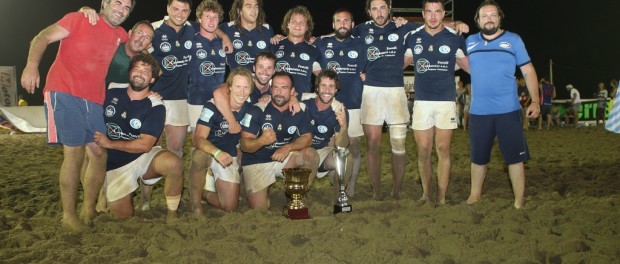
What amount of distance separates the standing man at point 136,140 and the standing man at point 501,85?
2.86 meters

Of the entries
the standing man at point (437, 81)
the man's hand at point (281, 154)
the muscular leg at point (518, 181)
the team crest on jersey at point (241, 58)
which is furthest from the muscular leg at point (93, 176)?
the muscular leg at point (518, 181)

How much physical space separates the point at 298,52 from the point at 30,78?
9.09 feet

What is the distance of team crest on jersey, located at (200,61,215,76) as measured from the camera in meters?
5.89

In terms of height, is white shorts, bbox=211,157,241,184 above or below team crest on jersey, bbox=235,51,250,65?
below

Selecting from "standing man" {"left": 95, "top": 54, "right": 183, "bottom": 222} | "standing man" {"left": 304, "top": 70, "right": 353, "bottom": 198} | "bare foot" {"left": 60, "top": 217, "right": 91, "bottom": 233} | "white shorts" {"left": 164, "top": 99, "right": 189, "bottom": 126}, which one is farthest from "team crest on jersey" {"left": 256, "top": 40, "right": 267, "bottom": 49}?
"bare foot" {"left": 60, "top": 217, "right": 91, "bottom": 233}

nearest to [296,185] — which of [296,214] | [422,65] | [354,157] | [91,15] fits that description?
[296,214]

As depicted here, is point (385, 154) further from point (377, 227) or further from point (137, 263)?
point (137, 263)

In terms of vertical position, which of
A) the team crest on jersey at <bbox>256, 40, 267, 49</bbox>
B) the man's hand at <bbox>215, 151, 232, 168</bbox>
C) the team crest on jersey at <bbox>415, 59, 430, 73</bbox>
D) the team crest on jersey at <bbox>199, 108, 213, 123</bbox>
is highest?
the team crest on jersey at <bbox>256, 40, 267, 49</bbox>

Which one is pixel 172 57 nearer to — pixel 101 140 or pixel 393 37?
pixel 101 140

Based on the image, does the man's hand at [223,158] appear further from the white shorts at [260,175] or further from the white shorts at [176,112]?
the white shorts at [176,112]

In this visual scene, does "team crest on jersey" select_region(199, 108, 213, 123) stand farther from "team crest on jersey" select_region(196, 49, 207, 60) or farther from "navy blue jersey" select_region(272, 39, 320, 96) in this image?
"navy blue jersey" select_region(272, 39, 320, 96)

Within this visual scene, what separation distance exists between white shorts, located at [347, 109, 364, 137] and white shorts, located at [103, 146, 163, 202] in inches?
89.0

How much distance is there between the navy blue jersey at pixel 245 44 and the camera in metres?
6.17

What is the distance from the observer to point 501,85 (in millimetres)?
5125
